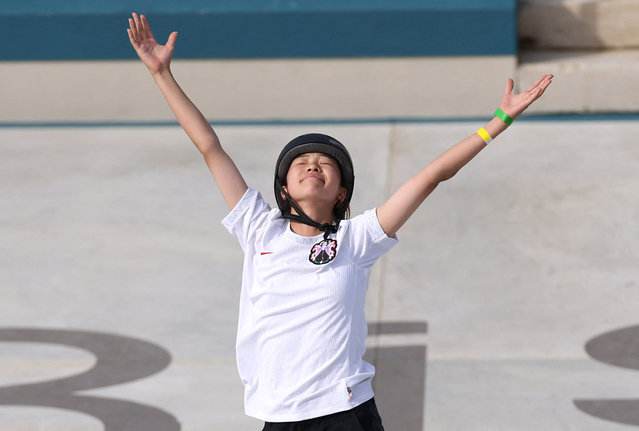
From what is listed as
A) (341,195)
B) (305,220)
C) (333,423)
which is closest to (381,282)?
(341,195)

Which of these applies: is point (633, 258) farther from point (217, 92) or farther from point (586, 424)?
point (217, 92)

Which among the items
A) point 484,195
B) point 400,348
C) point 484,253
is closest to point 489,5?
point 484,195

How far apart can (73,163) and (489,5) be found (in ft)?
12.1

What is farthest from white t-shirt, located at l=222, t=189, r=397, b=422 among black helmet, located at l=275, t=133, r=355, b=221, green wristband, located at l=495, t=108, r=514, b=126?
green wristband, located at l=495, t=108, r=514, b=126

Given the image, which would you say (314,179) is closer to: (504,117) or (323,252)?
(323,252)

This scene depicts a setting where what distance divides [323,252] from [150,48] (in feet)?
3.30

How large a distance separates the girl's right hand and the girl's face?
0.63m

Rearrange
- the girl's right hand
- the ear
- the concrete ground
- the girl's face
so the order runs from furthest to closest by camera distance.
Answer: the concrete ground
the girl's right hand
the ear
the girl's face

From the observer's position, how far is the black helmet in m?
3.19

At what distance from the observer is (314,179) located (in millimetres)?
3148

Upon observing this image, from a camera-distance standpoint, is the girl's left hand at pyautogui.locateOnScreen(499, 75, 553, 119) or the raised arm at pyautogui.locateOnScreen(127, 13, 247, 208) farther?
the raised arm at pyautogui.locateOnScreen(127, 13, 247, 208)

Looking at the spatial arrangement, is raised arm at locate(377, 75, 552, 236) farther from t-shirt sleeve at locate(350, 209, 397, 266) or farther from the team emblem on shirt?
the team emblem on shirt


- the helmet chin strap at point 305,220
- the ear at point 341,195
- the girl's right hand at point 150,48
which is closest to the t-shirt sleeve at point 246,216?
the helmet chin strap at point 305,220

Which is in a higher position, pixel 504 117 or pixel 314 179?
pixel 504 117
